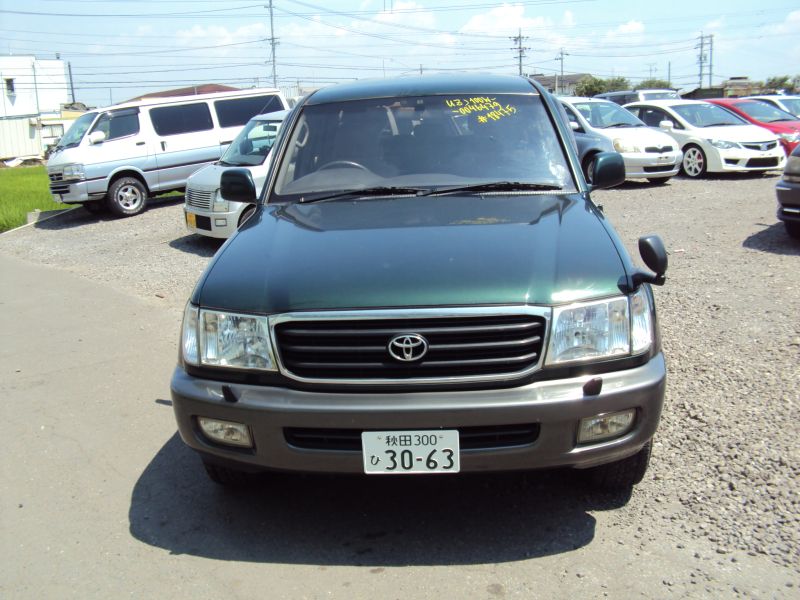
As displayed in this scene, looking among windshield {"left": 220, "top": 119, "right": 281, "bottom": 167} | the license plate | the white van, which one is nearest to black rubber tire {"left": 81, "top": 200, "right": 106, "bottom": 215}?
the white van

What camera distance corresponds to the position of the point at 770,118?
1767 cm

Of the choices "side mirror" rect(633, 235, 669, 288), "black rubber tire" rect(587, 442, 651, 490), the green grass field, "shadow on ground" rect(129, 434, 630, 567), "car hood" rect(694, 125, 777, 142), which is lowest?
the green grass field

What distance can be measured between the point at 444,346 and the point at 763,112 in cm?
1772

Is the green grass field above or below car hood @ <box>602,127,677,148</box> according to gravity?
below

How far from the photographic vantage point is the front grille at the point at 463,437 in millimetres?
2924

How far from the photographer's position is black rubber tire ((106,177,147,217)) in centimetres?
1510

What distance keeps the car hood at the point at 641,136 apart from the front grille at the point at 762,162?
1587 mm

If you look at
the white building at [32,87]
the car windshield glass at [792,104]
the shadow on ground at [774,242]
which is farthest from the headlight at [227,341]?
the white building at [32,87]

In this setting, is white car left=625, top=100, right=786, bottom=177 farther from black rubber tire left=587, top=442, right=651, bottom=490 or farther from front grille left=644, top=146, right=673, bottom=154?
black rubber tire left=587, top=442, right=651, bottom=490

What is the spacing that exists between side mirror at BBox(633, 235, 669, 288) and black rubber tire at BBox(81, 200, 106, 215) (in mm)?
13943

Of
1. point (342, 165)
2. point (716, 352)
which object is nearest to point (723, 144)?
point (716, 352)

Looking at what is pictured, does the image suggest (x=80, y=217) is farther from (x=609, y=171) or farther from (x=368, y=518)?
(x=368, y=518)

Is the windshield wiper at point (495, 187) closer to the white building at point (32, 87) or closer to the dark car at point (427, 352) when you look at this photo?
the dark car at point (427, 352)

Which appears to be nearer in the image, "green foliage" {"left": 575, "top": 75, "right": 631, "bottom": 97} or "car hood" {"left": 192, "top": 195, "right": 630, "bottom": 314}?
"car hood" {"left": 192, "top": 195, "right": 630, "bottom": 314}
